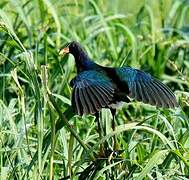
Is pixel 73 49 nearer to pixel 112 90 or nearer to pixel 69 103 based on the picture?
pixel 69 103

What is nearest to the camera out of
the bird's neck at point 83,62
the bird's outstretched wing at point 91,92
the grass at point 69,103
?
the bird's outstretched wing at point 91,92

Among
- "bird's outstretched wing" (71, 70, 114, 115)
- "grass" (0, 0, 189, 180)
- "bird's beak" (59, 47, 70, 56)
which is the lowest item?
"grass" (0, 0, 189, 180)

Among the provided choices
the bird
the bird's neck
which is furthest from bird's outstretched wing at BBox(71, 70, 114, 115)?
the bird's neck

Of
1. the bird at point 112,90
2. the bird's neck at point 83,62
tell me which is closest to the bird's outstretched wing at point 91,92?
the bird at point 112,90

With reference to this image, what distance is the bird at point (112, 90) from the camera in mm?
2834

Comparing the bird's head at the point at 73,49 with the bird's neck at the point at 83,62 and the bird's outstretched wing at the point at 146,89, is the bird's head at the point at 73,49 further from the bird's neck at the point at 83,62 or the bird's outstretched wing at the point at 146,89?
the bird's outstretched wing at the point at 146,89

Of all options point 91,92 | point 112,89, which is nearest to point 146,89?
point 112,89

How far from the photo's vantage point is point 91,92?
2.92 metres

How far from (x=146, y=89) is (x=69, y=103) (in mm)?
725

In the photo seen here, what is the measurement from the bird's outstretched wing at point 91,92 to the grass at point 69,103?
0.10 metres

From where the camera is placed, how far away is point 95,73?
3.17m

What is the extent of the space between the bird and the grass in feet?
0.27

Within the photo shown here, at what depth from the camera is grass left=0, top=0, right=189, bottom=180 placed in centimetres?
297

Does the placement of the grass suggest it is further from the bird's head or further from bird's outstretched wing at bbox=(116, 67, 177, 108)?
the bird's head
